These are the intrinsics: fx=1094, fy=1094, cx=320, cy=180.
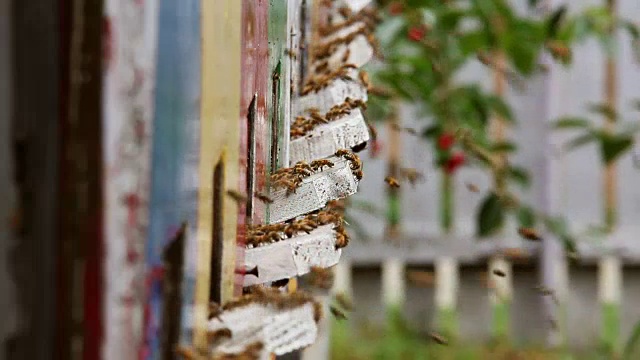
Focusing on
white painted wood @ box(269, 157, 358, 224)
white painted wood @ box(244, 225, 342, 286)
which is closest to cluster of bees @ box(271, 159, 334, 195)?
white painted wood @ box(269, 157, 358, 224)

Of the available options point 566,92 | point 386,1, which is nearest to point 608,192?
point 566,92

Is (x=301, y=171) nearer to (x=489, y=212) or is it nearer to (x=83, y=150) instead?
(x=83, y=150)

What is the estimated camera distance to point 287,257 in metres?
0.88

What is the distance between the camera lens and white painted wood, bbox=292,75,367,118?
1.31 metres

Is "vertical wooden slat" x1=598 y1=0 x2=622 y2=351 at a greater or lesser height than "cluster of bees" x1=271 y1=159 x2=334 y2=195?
lesser

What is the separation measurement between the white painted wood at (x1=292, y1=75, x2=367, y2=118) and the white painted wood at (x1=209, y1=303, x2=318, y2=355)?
476 millimetres

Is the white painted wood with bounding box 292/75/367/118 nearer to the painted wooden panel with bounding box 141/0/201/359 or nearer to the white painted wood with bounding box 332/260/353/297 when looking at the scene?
the painted wooden panel with bounding box 141/0/201/359

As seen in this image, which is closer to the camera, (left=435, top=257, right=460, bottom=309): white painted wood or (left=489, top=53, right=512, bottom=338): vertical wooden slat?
(left=489, top=53, right=512, bottom=338): vertical wooden slat

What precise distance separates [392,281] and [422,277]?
0.86 feet

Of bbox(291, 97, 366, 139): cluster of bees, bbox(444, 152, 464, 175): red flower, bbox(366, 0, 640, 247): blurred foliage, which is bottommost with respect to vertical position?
bbox(444, 152, 464, 175): red flower

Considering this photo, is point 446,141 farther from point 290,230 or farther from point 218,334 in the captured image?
point 218,334

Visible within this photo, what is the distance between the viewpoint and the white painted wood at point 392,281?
4.93m

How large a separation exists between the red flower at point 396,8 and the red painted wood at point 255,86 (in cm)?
148

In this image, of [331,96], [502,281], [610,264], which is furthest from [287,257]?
[610,264]
